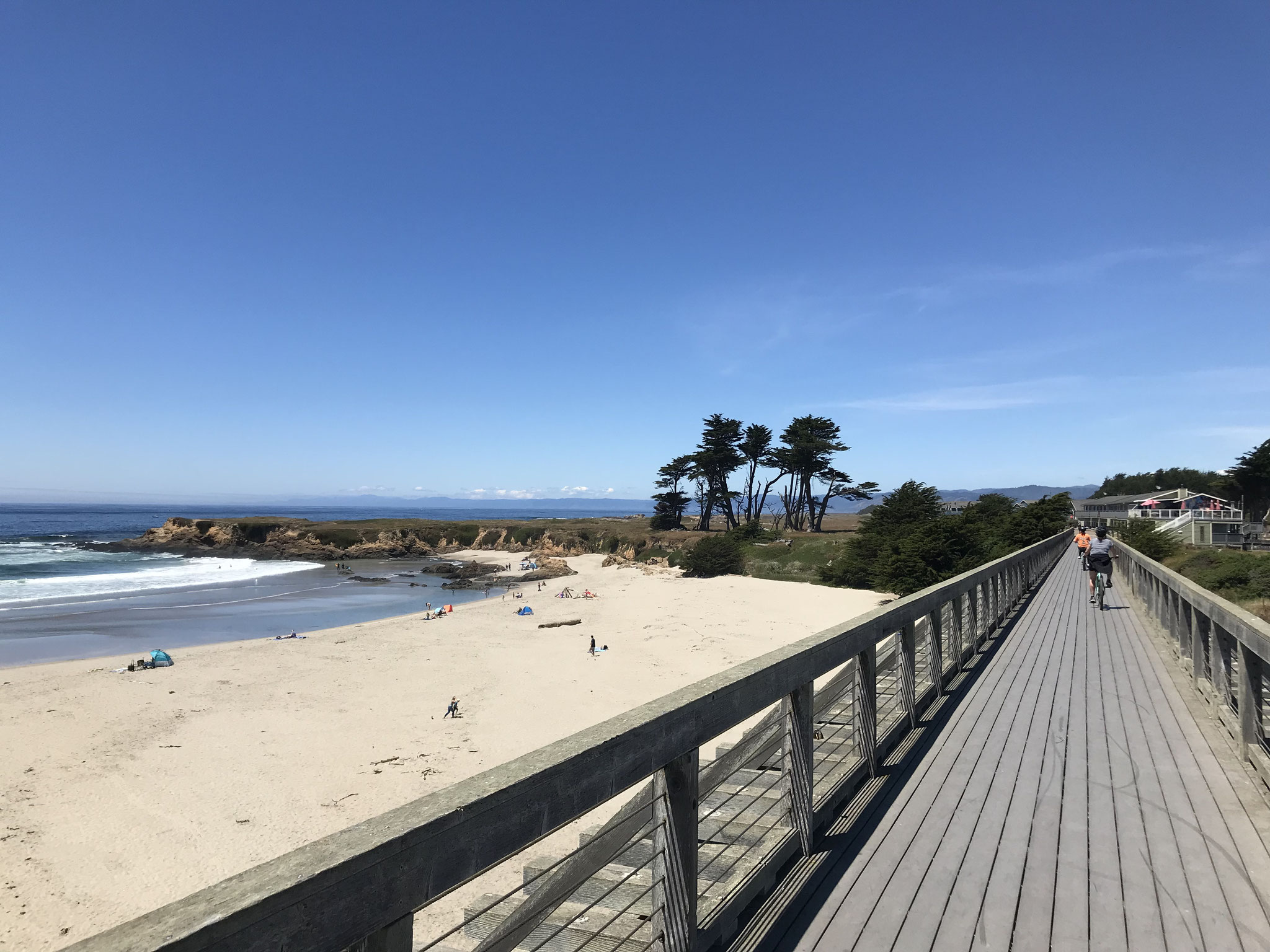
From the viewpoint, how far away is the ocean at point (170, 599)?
2361 cm

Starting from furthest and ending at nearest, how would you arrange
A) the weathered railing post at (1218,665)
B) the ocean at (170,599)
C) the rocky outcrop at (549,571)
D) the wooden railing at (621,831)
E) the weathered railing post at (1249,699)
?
the rocky outcrop at (549,571), the ocean at (170,599), the weathered railing post at (1218,665), the weathered railing post at (1249,699), the wooden railing at (621,831)

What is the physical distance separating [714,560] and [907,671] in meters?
35.2

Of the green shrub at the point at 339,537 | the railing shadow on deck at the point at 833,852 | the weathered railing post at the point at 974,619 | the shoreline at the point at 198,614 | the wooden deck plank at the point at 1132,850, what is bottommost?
the shoreline at the point at 198,614

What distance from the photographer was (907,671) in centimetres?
548

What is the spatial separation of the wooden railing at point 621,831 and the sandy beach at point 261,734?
25.6 ft

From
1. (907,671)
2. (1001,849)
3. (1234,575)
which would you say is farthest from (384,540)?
(1001,849)

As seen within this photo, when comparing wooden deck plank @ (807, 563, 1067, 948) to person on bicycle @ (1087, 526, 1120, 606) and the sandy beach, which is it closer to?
the sandy beach

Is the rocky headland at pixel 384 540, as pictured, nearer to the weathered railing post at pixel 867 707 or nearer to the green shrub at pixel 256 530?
the green shrub at pixel 256 530

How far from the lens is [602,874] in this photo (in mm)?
3414

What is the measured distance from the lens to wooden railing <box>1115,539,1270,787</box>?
456 centimetres

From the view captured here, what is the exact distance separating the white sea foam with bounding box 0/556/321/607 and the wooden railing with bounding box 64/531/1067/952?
126ft

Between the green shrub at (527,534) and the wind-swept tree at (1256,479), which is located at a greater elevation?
the wind-swept tree at (1256,479)

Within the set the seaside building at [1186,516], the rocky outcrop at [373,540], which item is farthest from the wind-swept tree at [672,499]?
the seaside building at [1186,516]

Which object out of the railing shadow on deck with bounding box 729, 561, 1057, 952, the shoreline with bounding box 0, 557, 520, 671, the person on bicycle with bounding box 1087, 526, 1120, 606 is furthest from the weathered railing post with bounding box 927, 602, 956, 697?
the shoreline with bounding box 0, 557, 520, 671
